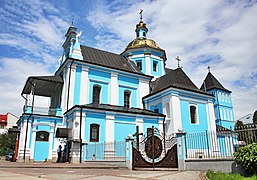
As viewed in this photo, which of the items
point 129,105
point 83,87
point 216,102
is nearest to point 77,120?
point 83,87

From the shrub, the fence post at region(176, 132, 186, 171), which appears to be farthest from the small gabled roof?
the shrub

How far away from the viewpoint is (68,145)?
54.1 feet

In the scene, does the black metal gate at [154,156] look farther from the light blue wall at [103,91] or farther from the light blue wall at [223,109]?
the light blue wall at [223,109]

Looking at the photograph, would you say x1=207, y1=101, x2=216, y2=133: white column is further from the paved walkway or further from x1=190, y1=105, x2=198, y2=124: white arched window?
the paved walkway

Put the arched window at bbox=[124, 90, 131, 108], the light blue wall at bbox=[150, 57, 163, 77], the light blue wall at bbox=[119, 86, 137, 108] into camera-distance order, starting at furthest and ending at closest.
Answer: the light blue wall at bbox=[150, 57, 163, 77] < the arched window at bbox=[124, 90, 131, 108] < the light blue wall at bbox=[119, 86, 137, 108]

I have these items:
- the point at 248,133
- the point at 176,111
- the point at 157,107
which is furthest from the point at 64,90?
the point at 248,133

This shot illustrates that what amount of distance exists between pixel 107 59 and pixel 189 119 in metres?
10.4

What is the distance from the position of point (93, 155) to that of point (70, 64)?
330 inches

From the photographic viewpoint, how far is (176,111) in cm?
1961

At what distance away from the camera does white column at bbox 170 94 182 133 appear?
19.2 m

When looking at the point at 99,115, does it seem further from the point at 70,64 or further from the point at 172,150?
the point at 172,150

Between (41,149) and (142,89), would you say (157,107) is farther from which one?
(41,149)

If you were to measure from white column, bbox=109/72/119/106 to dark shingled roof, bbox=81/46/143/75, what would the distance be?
3.47ft

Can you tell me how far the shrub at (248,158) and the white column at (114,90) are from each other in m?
14.6
